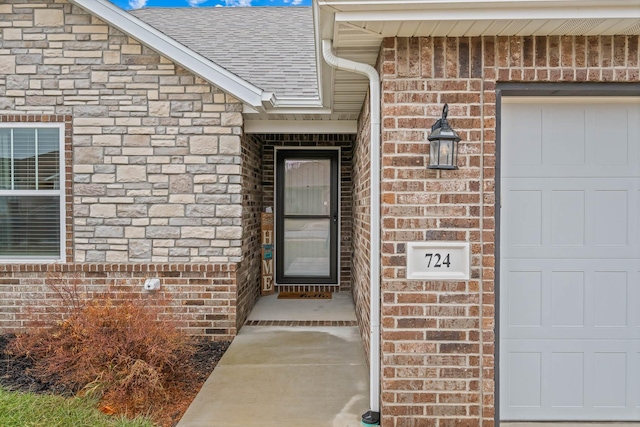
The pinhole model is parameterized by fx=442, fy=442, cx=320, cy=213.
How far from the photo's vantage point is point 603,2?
263 cm

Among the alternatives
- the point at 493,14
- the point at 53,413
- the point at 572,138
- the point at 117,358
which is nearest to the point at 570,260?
the point at 572,138

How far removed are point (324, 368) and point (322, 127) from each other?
3217 millimetres

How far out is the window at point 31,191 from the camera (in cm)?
524

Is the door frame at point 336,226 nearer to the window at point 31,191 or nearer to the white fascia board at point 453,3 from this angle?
the window at point 31,191

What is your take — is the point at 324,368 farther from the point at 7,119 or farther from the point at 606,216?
the point at 7,119

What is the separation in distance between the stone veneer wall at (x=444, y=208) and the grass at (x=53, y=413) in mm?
1962

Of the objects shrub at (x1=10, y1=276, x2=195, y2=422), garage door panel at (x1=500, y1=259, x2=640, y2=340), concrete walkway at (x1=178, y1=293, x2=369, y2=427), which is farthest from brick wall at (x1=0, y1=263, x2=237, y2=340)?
garage door panel at (x1=500, y1=259, x2=640, y2=340)

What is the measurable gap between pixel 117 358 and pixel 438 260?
274 centimetres

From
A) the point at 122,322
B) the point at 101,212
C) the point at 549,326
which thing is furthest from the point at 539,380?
the point at 101,212

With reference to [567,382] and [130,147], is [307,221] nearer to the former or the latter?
[130,147]

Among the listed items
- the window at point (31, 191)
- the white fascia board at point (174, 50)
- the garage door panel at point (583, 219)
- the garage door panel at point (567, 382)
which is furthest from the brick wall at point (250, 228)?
the garage door panel at point (583, 219)

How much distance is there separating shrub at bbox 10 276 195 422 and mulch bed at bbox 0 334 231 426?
8cm

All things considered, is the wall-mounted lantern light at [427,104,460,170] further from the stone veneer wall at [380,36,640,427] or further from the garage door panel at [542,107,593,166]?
the garage door panel at [542,107,593,166]

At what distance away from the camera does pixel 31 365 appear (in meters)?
4.40
